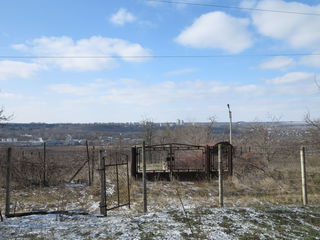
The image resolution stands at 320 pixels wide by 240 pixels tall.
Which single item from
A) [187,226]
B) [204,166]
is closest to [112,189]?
[204,166]

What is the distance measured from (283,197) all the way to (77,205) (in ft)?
21.5

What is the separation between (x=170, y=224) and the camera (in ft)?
16.5

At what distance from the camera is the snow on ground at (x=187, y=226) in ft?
14.9

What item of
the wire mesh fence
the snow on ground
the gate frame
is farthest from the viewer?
the gate frame

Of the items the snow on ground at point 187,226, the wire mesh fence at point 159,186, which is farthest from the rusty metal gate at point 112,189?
the snow on ground at point 187,226

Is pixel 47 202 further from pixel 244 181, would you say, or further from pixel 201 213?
pixel 244 181

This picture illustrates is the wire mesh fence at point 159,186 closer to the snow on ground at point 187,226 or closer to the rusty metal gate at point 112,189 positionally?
the rusty metal gate at point 112,189

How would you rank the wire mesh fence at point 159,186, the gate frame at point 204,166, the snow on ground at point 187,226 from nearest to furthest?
the snow on ground at point 187,226 → the wire mesh fence at point 159,186 → the gate frame at point 204,166

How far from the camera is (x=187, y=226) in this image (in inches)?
194

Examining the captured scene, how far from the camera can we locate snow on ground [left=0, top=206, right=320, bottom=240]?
4.54 meters

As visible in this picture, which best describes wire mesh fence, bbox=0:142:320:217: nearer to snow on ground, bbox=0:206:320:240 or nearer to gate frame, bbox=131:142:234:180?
gate frame, bbox=131:142:234:180

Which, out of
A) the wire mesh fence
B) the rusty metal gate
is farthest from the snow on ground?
the wire mesh fence

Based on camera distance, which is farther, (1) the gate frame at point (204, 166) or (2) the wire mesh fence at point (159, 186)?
(1) the gate frame at point (204, 166)

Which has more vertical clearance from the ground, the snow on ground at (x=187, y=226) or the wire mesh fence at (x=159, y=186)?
the snow on ground at (x=187, y=226)
